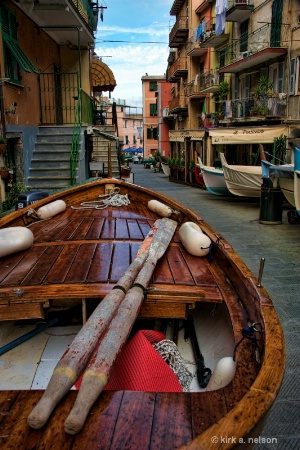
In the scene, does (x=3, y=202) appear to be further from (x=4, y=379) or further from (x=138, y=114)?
(x=138, y=114)

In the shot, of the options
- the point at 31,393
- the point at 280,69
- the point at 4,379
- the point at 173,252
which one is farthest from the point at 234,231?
the point at 280,69

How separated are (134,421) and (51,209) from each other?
158 inches

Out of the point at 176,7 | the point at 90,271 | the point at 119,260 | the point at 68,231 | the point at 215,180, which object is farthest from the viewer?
the point at 176,7

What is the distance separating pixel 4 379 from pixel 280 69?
18.1 m

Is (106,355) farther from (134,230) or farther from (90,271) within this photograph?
(134,230)

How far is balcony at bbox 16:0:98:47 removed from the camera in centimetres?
930

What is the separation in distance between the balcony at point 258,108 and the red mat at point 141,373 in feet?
53.4

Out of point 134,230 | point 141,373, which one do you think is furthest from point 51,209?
point 141,373

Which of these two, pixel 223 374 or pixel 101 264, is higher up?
pixel 101 264

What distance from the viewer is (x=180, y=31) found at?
3191 centimetres

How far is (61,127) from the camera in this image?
10.7 m

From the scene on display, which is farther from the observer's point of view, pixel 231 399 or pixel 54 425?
pixel 231 399

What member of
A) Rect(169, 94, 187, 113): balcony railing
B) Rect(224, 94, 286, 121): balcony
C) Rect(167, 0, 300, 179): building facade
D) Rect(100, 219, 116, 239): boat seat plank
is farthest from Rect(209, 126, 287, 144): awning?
Rect(169, 94, 187, 113): balcony railing

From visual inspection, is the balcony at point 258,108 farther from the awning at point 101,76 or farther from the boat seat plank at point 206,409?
the boat seat plank at point 206,409
